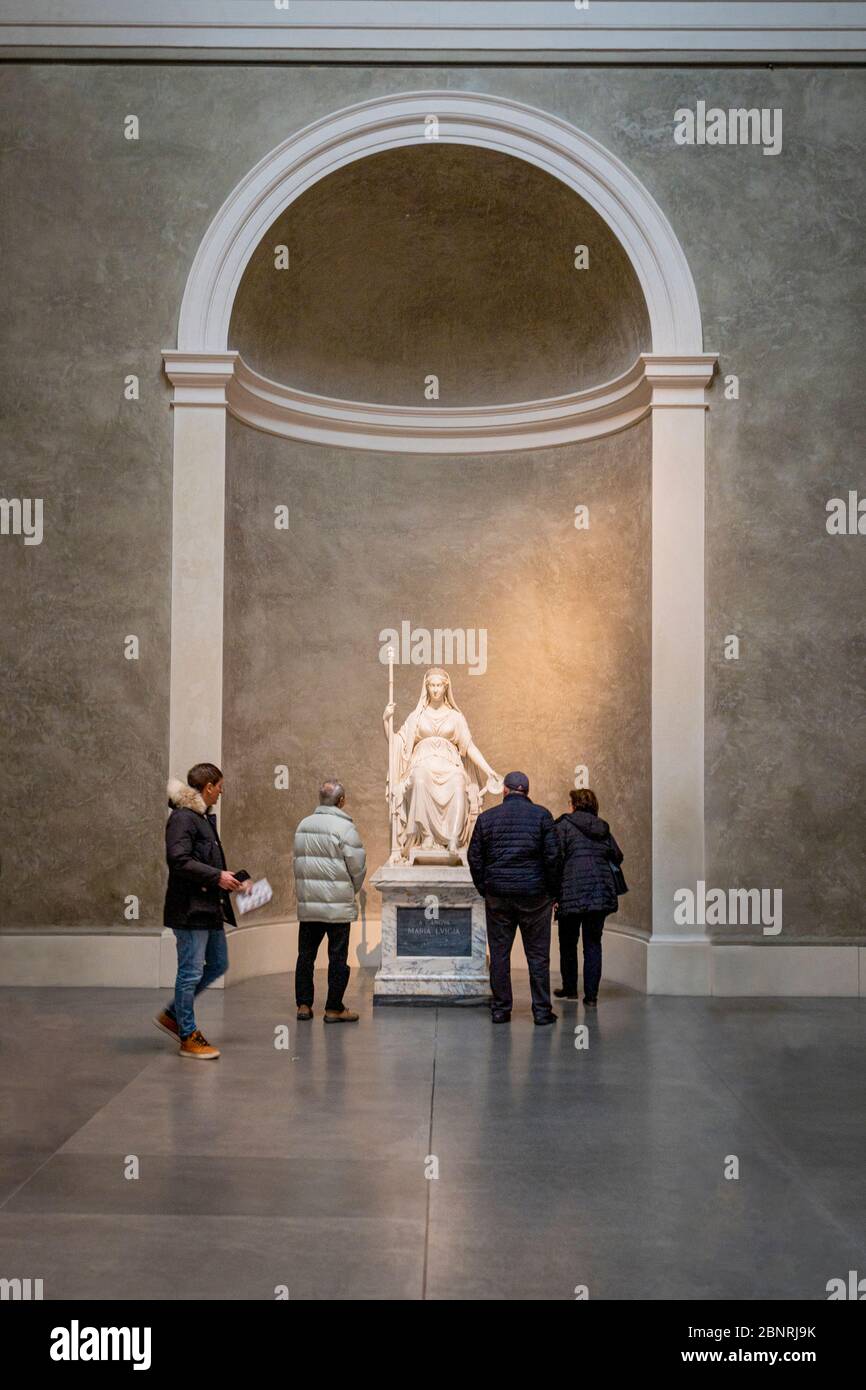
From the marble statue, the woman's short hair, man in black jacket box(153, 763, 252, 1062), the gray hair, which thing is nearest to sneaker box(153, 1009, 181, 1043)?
man in black jacket box(153, 763, 252, 1062)

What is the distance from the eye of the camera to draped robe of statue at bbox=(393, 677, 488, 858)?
9.42 meters

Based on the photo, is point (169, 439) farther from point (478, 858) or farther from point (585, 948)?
point (585, 948)

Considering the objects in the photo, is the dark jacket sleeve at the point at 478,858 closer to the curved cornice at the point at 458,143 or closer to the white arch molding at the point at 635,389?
the white arch molding at the point at 635,389

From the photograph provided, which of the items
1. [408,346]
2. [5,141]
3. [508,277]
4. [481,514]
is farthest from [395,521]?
[5,141]

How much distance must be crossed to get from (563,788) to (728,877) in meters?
2.25

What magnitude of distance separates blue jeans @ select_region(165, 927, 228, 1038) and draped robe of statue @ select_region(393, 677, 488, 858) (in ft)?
8.62

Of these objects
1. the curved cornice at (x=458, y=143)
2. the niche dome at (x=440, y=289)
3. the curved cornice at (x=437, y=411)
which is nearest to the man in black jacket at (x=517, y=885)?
the curved cornice at (x=437, y=411)

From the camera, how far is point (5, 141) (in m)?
9.83

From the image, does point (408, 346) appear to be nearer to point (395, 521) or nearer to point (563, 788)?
point (395, 521)

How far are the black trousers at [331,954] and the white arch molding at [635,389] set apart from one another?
2.10 metres

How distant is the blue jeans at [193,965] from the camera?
271 inches

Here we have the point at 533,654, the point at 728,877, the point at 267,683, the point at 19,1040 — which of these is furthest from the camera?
the point at 533,654

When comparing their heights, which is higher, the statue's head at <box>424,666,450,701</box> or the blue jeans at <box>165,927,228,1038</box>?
the statue's head at <box>424,666,450,701</box>

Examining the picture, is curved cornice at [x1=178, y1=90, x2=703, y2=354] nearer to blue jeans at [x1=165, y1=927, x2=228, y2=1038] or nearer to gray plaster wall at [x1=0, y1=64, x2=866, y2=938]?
gray plaster wall at [x1=0, y1=64, x2=866, y2=938]
